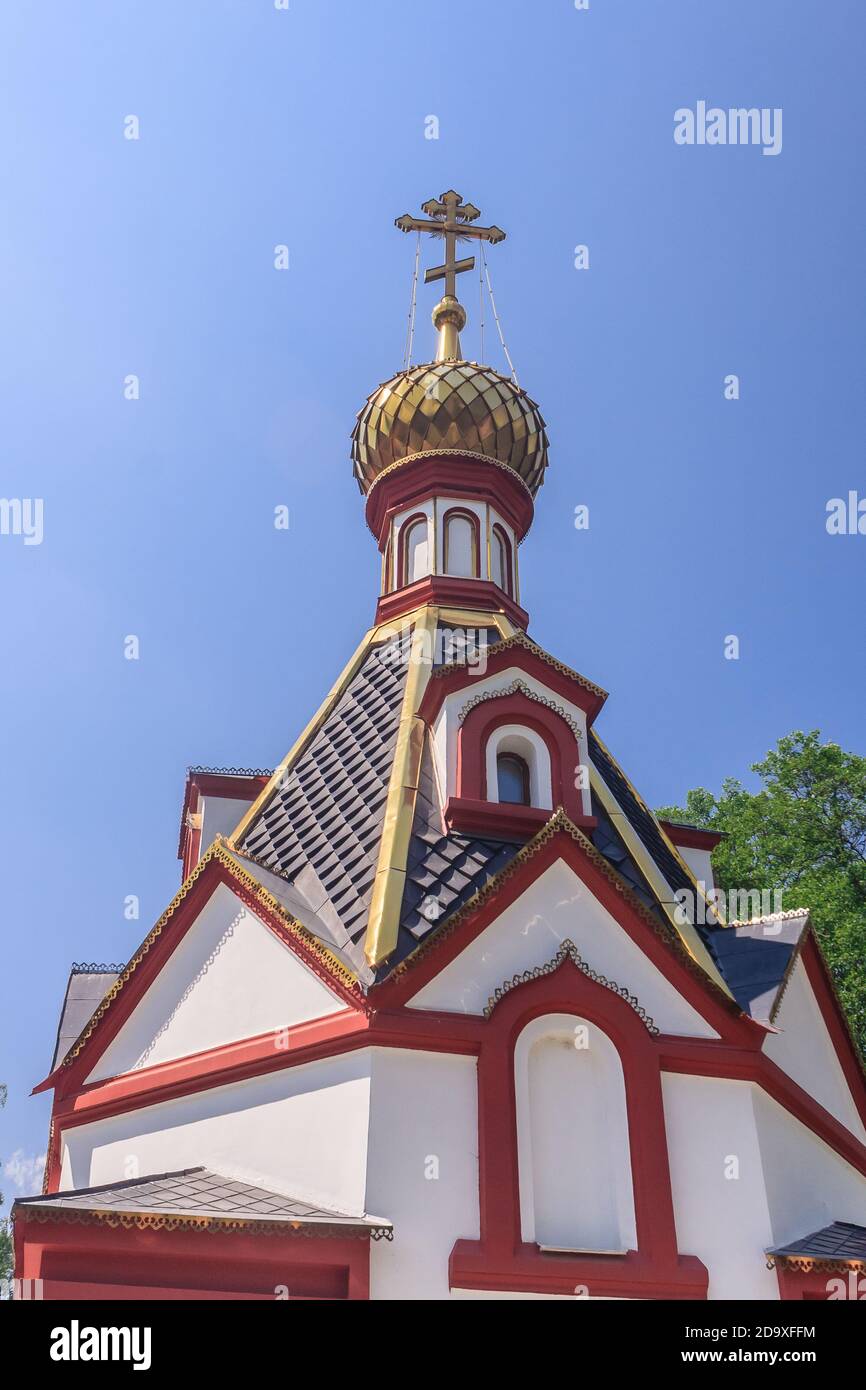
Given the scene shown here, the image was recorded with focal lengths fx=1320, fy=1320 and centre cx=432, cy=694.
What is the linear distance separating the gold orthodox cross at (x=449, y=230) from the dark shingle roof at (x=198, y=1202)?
11099mm

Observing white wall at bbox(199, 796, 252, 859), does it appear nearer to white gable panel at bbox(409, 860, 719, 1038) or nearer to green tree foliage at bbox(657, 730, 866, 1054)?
white gable panel at bbox(409, 860, 719, 1038)

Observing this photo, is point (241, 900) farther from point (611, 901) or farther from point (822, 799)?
point (822, 799)

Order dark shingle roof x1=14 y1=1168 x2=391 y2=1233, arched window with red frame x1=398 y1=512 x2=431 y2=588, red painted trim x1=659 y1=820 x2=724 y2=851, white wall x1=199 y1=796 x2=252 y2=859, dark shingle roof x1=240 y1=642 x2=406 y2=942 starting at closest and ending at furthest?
dark shingle roof x1=14 y1=1168 x2=391 y2=1233
dark shingle roof x1=240 y1=642 x2=406 y2=942
white wall x1=199 y1=796 x2=252 y2=859
red painted trim x1=659 y1=820 x2=724 y2=851
arched window with red frame x1=398 y1=512 x2=431 y2=588

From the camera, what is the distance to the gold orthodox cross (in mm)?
15812

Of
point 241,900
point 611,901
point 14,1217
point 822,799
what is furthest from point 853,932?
point 14,1217

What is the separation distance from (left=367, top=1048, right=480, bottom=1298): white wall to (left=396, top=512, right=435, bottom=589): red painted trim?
6.67m

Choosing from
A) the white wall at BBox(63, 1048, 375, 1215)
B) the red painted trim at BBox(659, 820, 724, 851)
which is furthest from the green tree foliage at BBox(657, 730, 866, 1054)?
the white wall at BBox(63, 1048, 375, 1215)

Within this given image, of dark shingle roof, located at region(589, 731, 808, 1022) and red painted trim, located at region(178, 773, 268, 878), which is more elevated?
red painted trim, located at region(178, 773, 268, 878)

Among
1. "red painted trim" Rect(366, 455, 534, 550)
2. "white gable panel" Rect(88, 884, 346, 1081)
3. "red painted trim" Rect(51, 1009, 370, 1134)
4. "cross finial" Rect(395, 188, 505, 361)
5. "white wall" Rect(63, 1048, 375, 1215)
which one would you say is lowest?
"white wall" Rect(63, 1048, 375, 1215)

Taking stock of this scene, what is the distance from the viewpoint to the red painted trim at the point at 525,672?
10492 mm

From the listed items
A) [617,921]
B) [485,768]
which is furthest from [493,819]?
[617,921]

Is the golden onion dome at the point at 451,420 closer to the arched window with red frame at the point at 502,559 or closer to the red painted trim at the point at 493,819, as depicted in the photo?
the arched window with red frame at the point at 502,559

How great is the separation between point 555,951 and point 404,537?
6513 millimetres
